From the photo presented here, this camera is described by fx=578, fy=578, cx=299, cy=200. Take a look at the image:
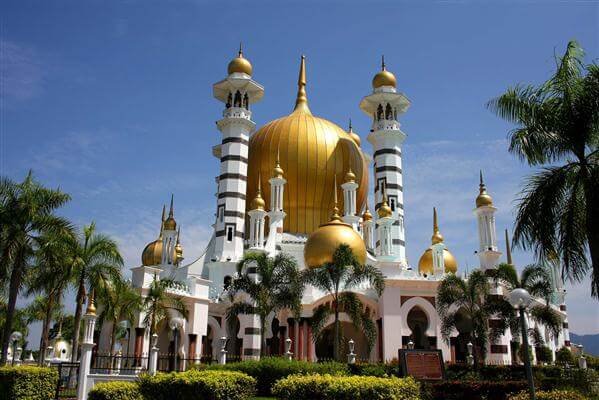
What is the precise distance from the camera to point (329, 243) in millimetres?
33688

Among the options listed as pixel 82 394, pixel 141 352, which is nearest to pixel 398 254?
pixel 141 352

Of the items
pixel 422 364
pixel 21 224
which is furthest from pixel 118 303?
pixel 422 364

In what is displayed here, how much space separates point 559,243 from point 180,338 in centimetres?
2177

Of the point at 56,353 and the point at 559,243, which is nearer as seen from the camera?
the point at 559,243

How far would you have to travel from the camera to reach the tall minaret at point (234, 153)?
3937cm

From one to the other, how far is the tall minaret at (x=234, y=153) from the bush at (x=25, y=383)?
66.2 ft

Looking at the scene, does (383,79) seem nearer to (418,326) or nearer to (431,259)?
(431,259)

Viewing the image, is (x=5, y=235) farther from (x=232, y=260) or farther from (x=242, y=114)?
(x=242, y=114)

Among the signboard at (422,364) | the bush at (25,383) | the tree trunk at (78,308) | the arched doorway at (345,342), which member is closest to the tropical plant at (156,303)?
the tree trunk at (78,308)

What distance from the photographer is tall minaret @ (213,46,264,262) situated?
39366 mm

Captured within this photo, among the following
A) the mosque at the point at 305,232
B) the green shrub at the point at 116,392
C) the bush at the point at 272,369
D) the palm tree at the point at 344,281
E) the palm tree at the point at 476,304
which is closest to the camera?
→ the green shrub at the point at 116,392

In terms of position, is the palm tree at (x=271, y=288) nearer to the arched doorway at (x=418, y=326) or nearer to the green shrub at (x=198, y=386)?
the arched doorway at (x=418, y=326)

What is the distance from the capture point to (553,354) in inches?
1735

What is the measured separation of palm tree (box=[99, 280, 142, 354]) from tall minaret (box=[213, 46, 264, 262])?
10.5 m
